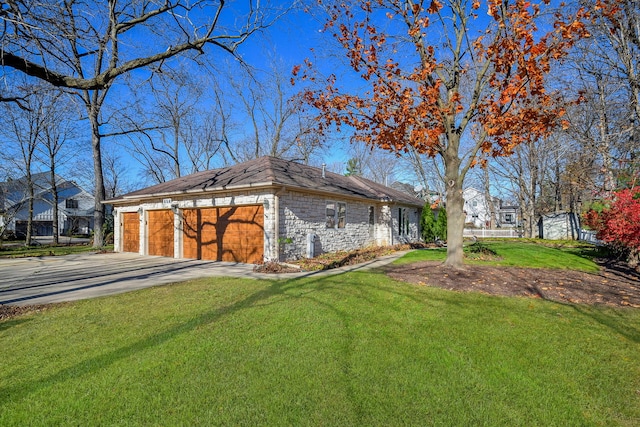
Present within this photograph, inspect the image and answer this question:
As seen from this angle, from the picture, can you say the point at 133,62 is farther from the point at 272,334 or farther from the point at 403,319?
the point at 403,319

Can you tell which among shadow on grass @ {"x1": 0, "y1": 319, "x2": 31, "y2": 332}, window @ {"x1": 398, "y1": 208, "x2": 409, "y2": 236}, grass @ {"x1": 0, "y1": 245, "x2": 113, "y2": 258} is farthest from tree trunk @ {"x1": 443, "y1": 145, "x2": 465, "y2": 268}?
grass @ {"x1": 0, "y1": 245, "x2": 113, "y2": 258}

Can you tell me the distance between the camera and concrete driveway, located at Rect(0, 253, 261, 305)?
7.05 meters

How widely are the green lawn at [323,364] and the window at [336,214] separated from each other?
8.14 m

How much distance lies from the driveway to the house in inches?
50.9

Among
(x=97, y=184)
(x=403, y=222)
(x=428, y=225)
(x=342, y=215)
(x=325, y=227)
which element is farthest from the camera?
(x=428, y=225)

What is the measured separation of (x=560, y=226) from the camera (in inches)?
1001

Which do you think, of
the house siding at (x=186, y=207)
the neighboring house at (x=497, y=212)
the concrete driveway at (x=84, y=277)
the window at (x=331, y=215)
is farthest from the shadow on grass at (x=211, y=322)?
the neighboring house at (x=497, y=212)

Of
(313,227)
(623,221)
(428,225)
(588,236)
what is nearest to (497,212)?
(588,236)

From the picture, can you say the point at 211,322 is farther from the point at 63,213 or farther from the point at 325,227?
the point at 63,213

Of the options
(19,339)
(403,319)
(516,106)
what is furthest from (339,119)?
(19,339)

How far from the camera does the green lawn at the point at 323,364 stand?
2.67m

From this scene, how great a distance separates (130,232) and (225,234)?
7.88 meters

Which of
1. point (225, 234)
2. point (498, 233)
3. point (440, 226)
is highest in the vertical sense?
point (440, 226)

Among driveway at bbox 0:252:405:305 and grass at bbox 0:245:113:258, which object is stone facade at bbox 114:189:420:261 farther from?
grass at bbox 0:245:113:258
